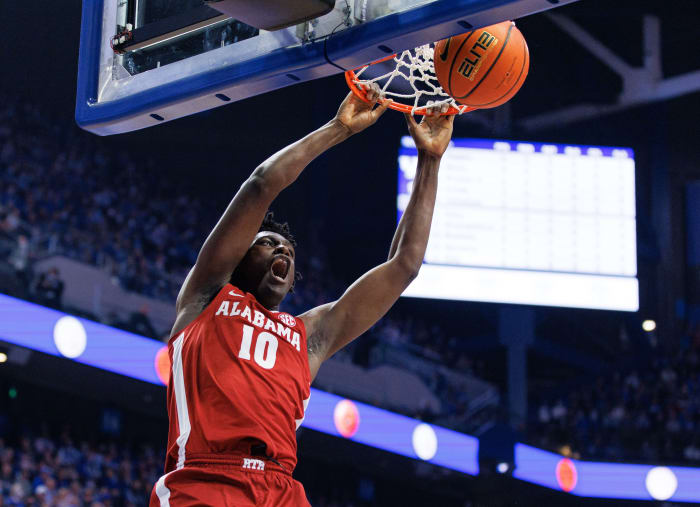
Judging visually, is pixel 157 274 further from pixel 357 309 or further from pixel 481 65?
pixel 481 65

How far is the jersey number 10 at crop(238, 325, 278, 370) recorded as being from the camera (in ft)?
10.2

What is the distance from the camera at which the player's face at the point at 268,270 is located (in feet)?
10.8

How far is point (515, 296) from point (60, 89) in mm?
7979

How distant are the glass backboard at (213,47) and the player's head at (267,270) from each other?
0.50 m

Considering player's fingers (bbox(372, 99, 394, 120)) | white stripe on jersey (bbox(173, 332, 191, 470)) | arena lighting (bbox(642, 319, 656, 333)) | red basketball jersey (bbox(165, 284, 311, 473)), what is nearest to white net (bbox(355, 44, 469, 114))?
player's fingers (bbox(372, 99, 394, 120))

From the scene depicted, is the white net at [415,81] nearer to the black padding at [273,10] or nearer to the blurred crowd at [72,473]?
the black padding at [273,10]

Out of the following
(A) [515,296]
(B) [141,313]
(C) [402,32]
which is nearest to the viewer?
(C) [402,32]

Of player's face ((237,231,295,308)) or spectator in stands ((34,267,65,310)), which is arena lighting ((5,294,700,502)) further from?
player's face ((237,231,295,308))

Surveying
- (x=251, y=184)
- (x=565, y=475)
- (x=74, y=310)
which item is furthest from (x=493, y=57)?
(x=565, y=475)

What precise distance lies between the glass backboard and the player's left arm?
658mm

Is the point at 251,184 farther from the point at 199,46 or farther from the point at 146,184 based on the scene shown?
the point at 146,184

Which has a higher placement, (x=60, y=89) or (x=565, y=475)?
(x=60, y=89)

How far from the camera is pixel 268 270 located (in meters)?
3.30

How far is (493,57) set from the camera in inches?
137
